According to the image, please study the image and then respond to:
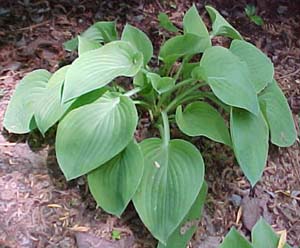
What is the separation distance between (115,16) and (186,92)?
624mm

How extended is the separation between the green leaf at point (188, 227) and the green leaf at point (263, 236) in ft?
0.59

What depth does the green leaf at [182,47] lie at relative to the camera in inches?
84.4

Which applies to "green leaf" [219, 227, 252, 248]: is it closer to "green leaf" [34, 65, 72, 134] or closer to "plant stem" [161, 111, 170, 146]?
"plant stem" [161, 111, 170, 146]

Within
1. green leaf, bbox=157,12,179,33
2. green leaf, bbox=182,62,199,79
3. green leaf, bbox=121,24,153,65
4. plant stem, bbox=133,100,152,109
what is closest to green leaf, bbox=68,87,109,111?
plant stem, bbox=133,100,152,109

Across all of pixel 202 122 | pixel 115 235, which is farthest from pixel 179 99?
pixel 115 235

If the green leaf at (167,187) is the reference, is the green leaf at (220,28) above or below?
above

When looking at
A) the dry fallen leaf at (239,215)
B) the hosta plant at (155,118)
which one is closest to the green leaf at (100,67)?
the hosta plant at (155,118)

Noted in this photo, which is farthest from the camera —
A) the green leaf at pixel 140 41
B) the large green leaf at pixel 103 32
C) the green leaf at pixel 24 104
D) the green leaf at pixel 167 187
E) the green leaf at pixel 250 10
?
the green leaf at pixel 250 10

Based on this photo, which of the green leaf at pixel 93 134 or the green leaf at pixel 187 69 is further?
the green leaf at pixel 187 69

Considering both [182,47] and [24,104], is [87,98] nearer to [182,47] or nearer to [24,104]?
[24,104]

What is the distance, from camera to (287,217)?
219cm

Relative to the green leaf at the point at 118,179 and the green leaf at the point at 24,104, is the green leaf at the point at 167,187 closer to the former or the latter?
the green leaf at the point at 118,179

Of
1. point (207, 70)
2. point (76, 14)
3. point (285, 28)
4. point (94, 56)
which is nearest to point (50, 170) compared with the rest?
point (94, 56)

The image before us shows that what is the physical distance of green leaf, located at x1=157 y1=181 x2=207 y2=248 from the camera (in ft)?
6.40
